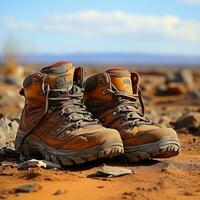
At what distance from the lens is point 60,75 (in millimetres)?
4254

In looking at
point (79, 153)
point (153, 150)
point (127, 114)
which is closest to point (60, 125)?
point (79, 153)

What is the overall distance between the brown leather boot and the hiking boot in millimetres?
150

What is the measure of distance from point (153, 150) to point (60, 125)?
0.72 meters

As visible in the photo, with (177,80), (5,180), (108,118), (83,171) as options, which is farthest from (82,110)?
(177,80)

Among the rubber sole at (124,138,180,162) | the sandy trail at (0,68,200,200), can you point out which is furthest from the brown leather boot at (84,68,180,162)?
the sandy trail at (0,68,200,200)

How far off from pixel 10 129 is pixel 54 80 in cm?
147

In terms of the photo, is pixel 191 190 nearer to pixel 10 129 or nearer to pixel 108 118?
pixel 108 118

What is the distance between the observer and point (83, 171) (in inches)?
155

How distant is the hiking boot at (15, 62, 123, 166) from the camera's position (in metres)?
3.98

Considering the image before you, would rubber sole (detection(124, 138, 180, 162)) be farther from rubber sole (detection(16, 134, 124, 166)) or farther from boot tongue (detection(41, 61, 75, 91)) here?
boot tongue (detection(41, 61, 75, 91))

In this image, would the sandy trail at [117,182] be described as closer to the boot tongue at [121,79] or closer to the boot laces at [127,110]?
the boot laces at [127,110]

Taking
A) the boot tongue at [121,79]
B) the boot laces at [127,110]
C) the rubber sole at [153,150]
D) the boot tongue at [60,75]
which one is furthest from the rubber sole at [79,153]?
the boot tongue at [121,79]

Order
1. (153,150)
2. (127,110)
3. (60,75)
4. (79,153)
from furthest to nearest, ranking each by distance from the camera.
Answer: (127,110), (60,75), (153,150), (79,153)

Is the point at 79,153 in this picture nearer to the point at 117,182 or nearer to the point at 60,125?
the point at 60,125
